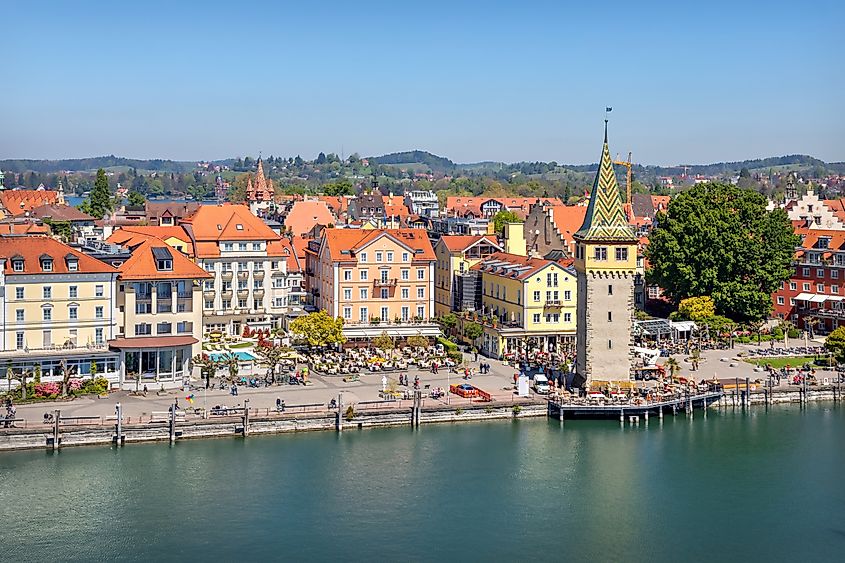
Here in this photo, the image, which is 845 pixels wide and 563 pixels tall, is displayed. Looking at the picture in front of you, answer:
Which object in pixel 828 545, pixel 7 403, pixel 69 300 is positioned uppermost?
pixel 69 300

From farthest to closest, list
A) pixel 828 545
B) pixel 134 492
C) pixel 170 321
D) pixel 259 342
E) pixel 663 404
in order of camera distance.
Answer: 1. pixel 259 342
2. pixel 170 321
3. pixel 663 404
4. pixel 134 492
5. pixel 828 545

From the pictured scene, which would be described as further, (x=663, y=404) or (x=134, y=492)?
(x=663, y=404)

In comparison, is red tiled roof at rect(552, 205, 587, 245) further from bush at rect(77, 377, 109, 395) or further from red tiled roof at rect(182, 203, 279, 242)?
bush at rect(77, 377, 109, 395)

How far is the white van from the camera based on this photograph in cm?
4891

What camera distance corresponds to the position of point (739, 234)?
215ft

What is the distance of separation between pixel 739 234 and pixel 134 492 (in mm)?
41169

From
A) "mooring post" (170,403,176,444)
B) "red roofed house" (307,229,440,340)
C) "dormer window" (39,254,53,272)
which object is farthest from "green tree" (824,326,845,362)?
"dormer window" (39,254,53,272)

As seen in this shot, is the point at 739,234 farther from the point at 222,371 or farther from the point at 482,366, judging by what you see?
the point at 222,371

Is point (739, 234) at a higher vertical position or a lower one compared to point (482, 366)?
higher

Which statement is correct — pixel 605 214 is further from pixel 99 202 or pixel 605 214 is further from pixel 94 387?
pixel 99 202

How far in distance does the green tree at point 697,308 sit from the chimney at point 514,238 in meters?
9.65

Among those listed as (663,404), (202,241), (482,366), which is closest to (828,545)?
(663,404)

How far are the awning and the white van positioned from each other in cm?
1499

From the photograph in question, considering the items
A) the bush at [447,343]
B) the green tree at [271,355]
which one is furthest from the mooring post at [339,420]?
the bush at [447,343]
